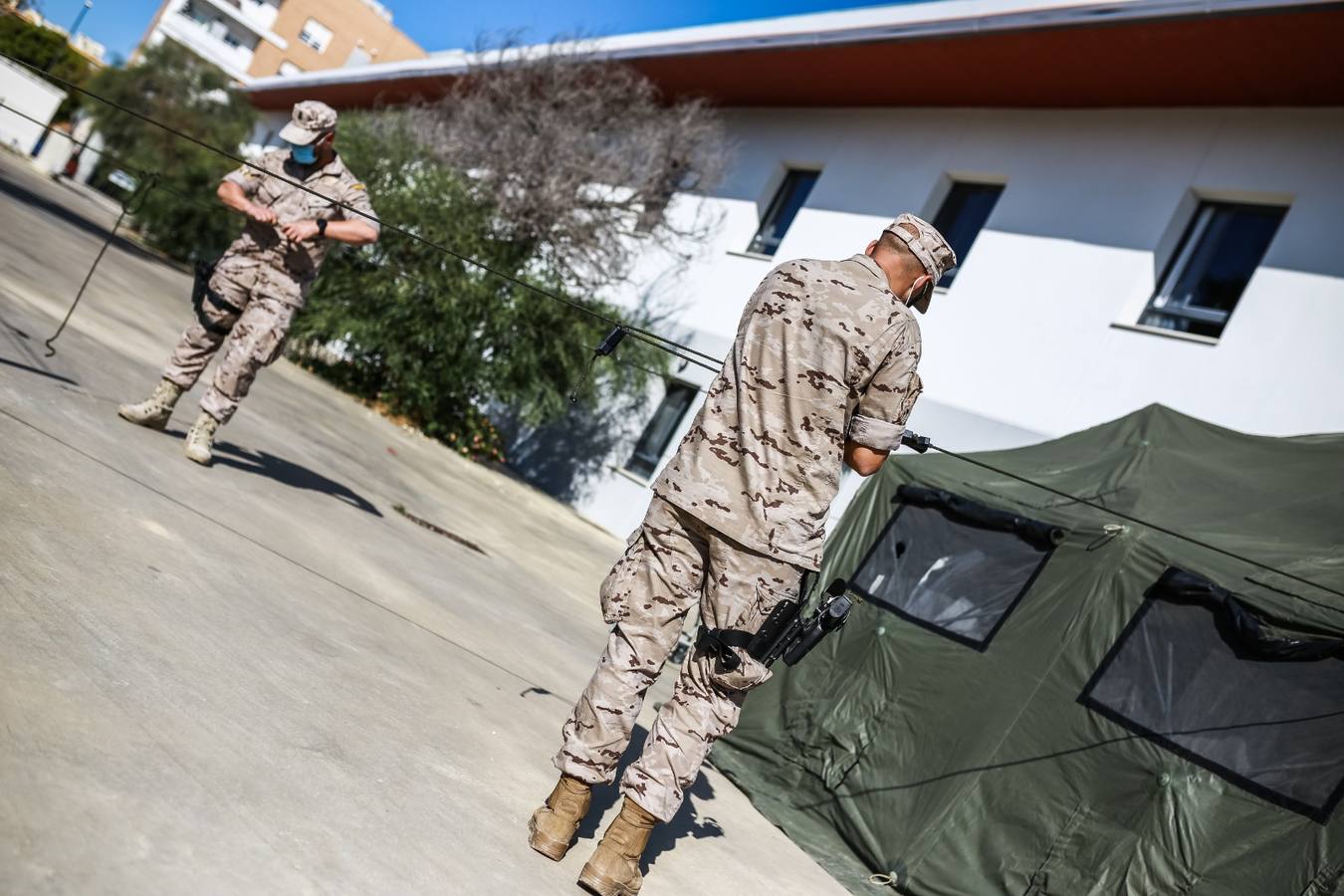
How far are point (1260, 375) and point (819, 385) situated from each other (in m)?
7.30

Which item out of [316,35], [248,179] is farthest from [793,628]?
[316,35]

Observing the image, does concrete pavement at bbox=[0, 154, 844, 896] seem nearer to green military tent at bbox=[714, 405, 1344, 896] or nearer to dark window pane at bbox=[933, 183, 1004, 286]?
green military tent at bbox=[714, 405, 1344, 896]

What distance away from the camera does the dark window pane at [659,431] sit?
1584cm

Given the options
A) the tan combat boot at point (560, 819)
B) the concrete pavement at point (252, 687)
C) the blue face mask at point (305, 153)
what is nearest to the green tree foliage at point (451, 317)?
the concrete pavement at point (252, 687)

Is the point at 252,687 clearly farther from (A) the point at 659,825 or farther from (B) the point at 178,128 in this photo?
(B) the point at 178,128

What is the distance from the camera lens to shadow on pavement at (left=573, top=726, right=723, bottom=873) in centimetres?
366

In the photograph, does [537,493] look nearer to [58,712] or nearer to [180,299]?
[180,299]

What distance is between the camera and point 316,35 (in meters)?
61.9

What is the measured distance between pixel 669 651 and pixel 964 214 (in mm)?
10754

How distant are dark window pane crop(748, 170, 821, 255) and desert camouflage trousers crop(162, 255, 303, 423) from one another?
9.99 metres

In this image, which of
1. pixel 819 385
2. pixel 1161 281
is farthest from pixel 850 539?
pixel 1161 281

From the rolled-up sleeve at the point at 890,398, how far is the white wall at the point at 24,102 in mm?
34886

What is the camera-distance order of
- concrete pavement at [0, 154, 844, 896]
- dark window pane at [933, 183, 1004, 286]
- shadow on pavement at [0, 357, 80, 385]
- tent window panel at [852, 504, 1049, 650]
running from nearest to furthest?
1. concrete pavement at [0, 154, 844, 896]
2. tent window panel at [852, 504, 1049, 650]
3. shadow on pavement at [0, 357, 80, 385]
4. dark window pane at [933, 183, 1004, 286]

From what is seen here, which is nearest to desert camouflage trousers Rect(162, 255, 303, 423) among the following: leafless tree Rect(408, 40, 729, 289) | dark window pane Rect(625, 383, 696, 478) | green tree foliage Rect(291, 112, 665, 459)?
green tree foliage Rect(291, 112, 665, 459)
